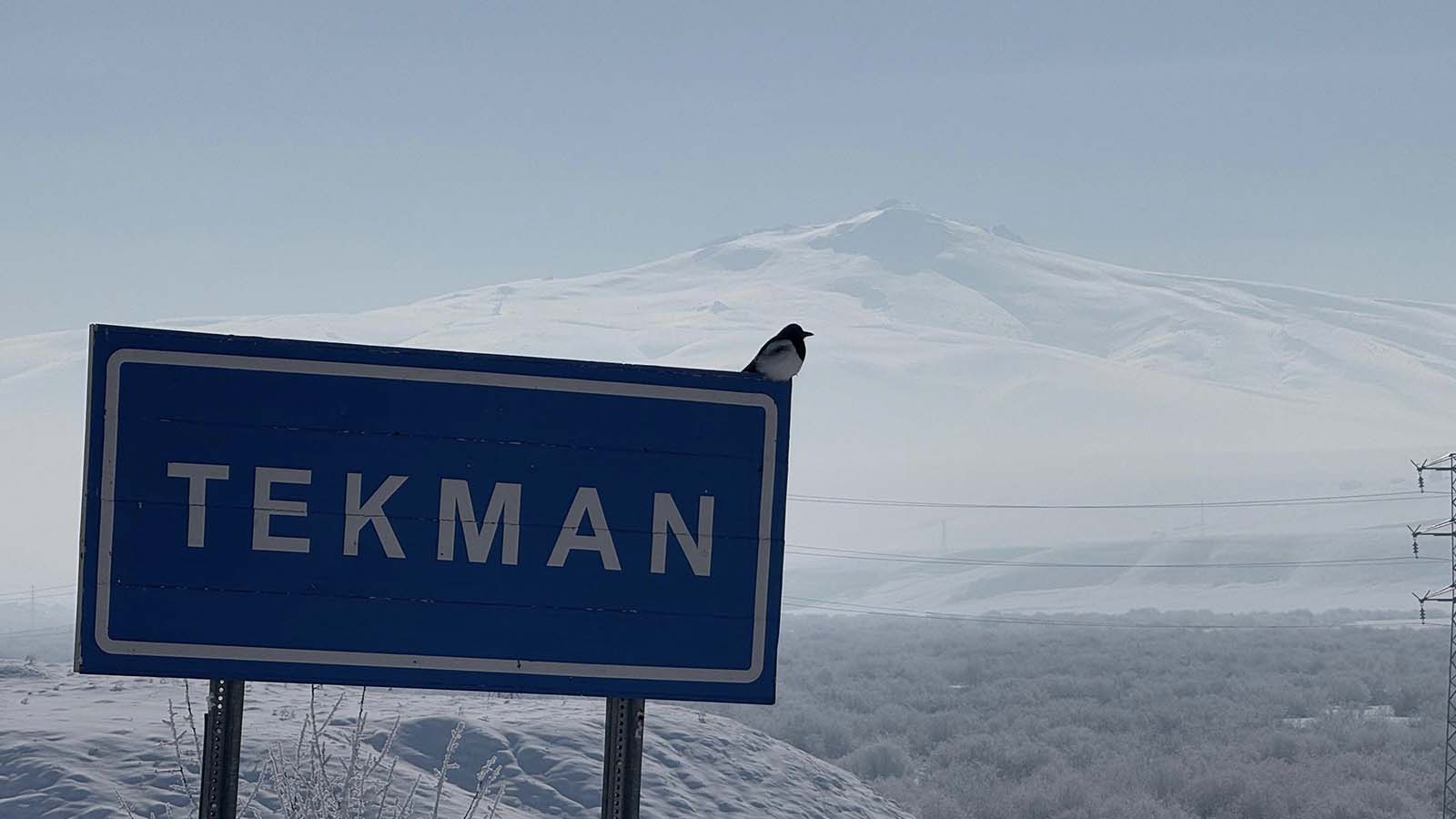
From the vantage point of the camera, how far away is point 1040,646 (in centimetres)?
5106


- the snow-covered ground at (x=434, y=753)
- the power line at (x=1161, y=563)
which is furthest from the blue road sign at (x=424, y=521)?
the power line at (x=1161, y=563)

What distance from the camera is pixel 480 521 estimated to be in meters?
4.11

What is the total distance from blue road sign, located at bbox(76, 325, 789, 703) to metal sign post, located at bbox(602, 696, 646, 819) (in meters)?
0.09

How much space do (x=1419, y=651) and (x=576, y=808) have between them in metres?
40.3

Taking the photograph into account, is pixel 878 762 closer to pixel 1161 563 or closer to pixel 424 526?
pixel 424 526

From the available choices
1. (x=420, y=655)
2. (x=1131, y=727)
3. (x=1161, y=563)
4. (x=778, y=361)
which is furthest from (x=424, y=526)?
(x=1161, y=563)

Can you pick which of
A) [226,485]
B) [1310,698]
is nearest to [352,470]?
[226,485]

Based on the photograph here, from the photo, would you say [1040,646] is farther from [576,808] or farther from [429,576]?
[429,576]

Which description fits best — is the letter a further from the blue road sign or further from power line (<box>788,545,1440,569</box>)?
power line (<box>788,545,1440,569</box>)

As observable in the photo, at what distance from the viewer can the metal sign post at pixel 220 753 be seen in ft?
13.3

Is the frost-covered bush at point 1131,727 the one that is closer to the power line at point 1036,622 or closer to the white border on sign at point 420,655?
the white border on sign at point 420,655

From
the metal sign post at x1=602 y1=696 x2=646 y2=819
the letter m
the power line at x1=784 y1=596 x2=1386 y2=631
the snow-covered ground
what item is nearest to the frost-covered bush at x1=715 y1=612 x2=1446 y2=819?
the snow-covered ground

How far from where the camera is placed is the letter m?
161 inches

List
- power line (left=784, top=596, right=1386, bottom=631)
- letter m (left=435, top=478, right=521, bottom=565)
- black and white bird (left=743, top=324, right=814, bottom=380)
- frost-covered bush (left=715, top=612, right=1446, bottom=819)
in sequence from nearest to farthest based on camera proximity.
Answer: letter m (left=435, top=478, right=521, bottom=565)
black and white bird (left=743, top=324, right=814, bottom=380)
frost-covered bush (left=715, top=612, right=1446, bottom=819)
power line (left=784, top=596, right=1386, bottom=631)
